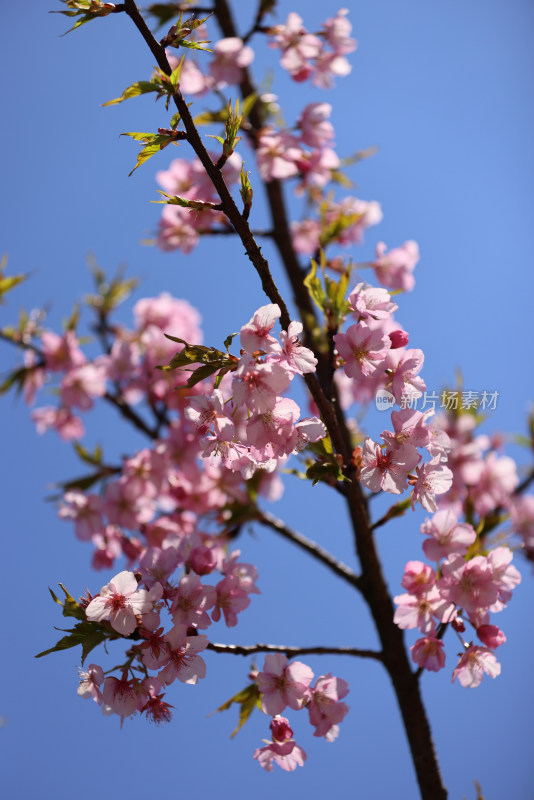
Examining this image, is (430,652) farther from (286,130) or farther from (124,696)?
(286,130)

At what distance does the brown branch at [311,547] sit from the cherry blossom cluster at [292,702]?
60cm

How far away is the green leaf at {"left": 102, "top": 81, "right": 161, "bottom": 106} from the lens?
4.02 ft

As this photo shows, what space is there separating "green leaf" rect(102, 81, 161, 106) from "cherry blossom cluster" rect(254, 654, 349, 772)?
50.1 inches

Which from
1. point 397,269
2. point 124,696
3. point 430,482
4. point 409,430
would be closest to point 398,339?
point 409,430

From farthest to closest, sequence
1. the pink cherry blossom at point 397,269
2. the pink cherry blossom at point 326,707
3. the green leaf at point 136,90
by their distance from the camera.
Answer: the pink cherry blossom at point 397,269 < the pink cherry blossom at point 326,707 < the green leaf at point 136,90

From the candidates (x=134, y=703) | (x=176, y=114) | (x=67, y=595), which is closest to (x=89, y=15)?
(x=176, y=114)

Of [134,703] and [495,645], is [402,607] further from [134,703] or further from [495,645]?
[134,703]

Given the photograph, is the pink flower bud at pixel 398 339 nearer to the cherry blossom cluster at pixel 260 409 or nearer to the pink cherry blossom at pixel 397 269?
the cherry blossom cluster at pixel 260 409

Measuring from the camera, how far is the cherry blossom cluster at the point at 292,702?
1426mm

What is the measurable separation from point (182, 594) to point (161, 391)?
5.95 ft

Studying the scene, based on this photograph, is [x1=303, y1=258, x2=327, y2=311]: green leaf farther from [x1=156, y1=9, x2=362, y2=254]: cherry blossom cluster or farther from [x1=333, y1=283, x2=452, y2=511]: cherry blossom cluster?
[x1=156, y1=9, x2=362, y2=254]: cherry blossom cluster

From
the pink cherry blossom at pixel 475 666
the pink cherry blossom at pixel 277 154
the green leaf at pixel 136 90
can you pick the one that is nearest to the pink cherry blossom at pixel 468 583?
the pink cherry blossom at pixel 475 666

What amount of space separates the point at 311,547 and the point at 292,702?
92cm

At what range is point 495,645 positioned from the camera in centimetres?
139
